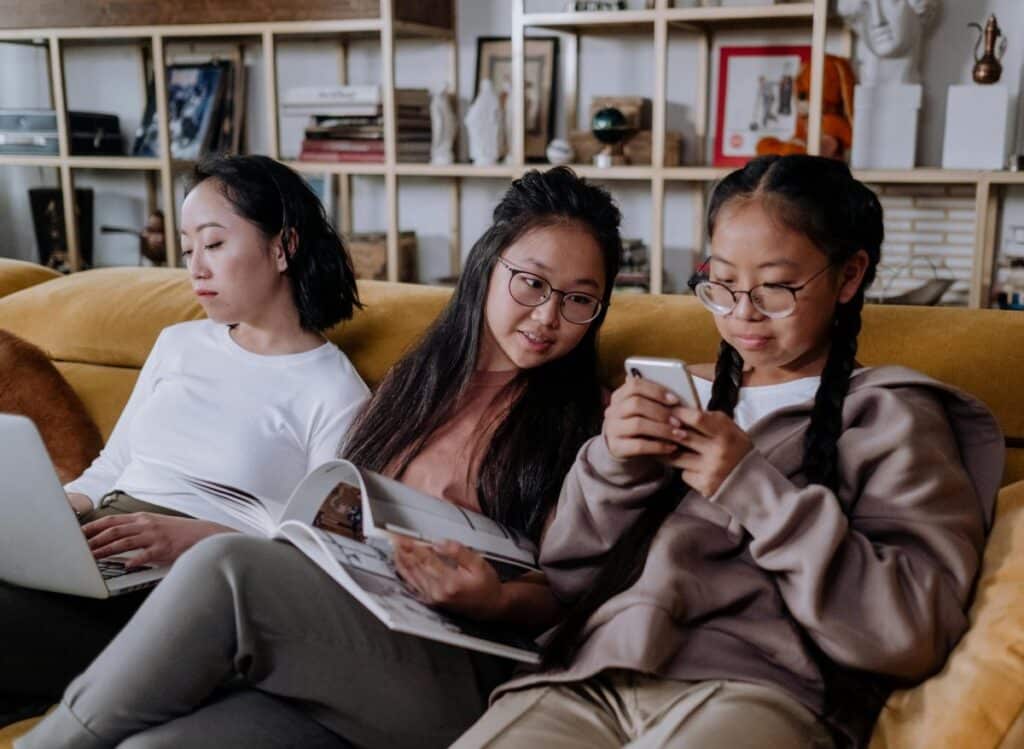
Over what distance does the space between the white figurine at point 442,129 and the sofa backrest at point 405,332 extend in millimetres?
1230

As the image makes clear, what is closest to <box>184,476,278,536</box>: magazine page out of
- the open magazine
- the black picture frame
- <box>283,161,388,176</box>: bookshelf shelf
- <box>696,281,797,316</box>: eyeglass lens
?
the open magazine

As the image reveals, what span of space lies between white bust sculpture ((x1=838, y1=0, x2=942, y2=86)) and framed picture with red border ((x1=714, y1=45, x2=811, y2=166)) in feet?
0.71

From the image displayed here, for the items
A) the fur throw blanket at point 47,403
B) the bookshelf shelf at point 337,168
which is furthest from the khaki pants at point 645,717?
the bookshelf shelf at point 337,168

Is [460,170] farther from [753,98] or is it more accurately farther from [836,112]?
[836,112]

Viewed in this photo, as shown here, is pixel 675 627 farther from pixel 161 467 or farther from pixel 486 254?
pixel 161 467

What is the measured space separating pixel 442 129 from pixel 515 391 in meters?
1.98

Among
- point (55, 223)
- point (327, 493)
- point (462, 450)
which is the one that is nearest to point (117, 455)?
point (462, 450)

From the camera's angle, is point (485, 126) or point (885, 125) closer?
point (885, 125)

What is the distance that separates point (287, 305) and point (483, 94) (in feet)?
5.52

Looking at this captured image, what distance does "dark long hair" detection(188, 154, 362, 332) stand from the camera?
1.73 metres

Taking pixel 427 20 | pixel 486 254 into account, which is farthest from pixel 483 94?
pixel 486 254

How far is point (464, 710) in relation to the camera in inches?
48.9

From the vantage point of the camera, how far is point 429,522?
124 cm

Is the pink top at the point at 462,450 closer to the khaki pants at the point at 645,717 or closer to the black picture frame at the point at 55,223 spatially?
the khaki pants at the point at 645,717
